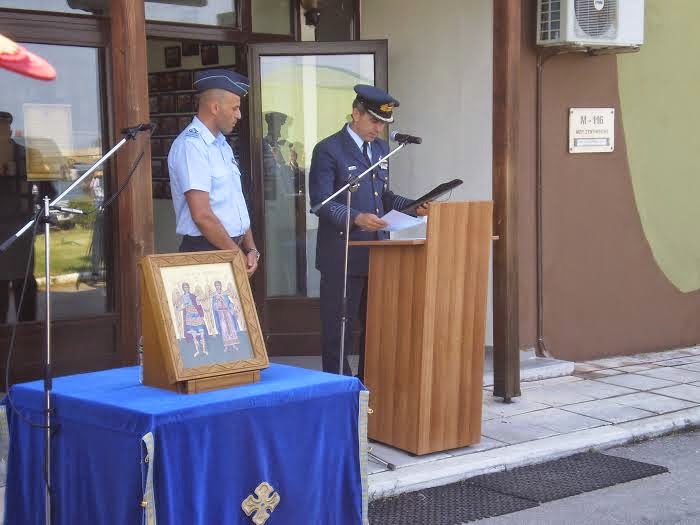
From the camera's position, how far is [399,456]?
201 inches

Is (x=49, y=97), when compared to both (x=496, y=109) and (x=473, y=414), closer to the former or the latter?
(x=496, y=109)

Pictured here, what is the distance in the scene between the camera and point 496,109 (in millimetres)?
6281

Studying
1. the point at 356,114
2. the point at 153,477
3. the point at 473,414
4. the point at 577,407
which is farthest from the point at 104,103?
the point at 153,477

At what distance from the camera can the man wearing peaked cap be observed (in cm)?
440

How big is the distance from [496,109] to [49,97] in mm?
2791

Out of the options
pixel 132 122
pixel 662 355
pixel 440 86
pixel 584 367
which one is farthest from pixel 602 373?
pixel 132 122

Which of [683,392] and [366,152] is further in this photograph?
[683,392]

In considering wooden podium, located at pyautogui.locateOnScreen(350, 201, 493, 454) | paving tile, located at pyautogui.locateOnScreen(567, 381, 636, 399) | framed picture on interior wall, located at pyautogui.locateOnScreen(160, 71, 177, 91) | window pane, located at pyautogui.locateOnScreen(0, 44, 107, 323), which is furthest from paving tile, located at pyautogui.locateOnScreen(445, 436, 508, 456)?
framed picture on interior wall, located at pyautogui.locateOnScreen(160, 71, 177, 91)

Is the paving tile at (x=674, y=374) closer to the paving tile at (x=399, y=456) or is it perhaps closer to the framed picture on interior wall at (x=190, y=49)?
the paving tile at (x=399, y=456)

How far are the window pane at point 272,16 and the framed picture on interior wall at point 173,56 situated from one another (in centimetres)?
84

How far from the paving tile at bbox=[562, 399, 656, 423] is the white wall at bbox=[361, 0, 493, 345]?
4.09ft

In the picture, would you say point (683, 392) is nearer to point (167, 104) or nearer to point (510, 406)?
point (510, 406)

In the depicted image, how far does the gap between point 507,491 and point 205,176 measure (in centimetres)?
209

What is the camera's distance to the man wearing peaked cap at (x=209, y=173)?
14.4ft
